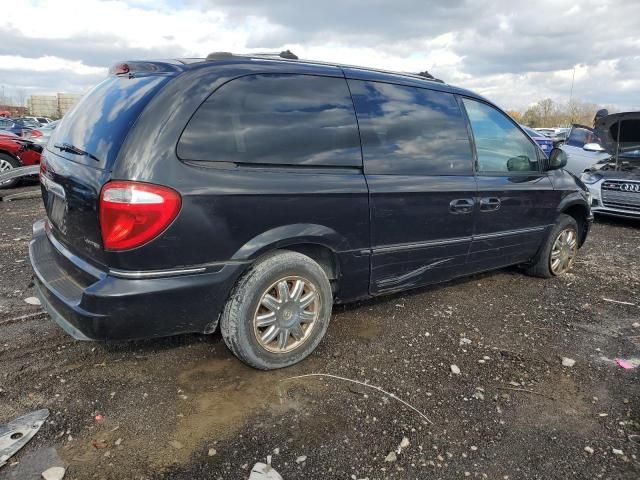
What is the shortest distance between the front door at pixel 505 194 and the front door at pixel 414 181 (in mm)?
170

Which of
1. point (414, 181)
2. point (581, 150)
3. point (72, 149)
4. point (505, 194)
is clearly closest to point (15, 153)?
point (72, 149)

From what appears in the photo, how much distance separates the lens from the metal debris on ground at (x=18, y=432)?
222 centimetres

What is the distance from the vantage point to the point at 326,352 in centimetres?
326

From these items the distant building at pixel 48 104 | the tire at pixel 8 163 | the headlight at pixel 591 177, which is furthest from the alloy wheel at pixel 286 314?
the distant building at pixel 48 104

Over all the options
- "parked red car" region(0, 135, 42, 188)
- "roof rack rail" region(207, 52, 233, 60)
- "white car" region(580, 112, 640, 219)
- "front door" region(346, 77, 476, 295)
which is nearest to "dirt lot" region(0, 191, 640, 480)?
"front door" region(346, 77, 476, 295)

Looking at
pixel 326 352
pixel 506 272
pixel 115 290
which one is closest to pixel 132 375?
pixel 115 290

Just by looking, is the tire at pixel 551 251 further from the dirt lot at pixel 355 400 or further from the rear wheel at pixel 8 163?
the rear wheel at pixel 8 163

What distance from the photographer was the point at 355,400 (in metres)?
2.74

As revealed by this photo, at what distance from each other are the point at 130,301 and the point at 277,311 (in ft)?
2.85

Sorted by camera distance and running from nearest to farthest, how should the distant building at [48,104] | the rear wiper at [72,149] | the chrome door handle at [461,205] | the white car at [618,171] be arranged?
the rear wiper at [72,149] < the chrome door handle at [461,205] < the white car at [618,171] < the distant building at [48,104]

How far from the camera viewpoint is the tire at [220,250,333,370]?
2.74 m

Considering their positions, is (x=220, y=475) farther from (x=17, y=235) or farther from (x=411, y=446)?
(x=17, y=235)

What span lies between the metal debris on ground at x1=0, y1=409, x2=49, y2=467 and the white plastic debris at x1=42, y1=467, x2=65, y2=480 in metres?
0.22

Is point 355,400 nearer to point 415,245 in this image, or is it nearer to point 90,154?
point 415,245
